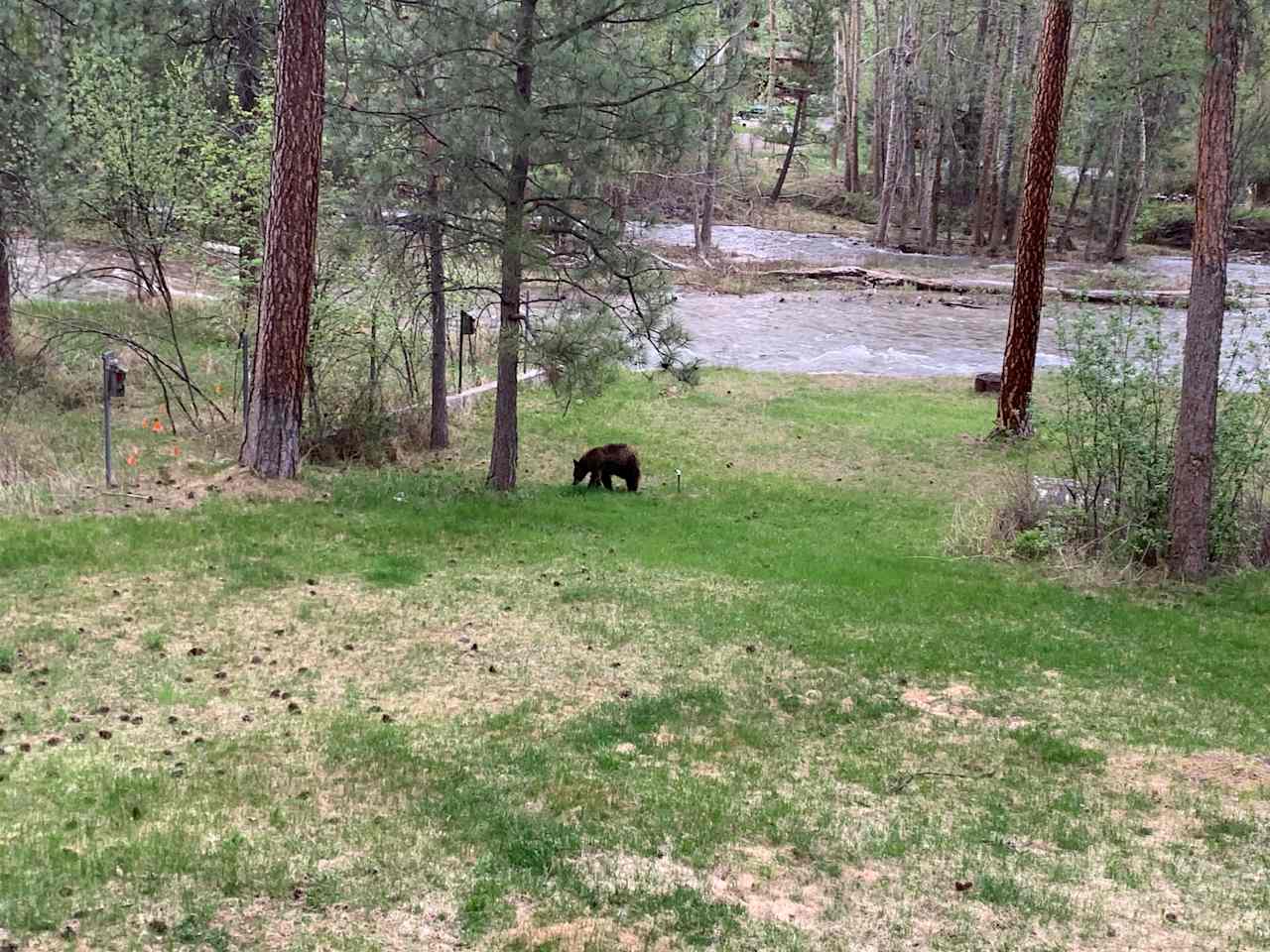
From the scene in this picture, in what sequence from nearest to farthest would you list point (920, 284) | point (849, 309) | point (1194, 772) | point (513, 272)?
1. point (1194, 772)
2. point (513, 272)
3. point (849, 309)
4. point (920, 284)

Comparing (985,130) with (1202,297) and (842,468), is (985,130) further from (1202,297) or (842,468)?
(1202,297)

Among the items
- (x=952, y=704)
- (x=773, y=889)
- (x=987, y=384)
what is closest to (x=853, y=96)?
(x=987, y=384)

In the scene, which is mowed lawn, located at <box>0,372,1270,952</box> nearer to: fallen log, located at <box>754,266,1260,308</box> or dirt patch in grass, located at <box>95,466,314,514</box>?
dirt patch in grass, located at <box>95,466,314,514</box>

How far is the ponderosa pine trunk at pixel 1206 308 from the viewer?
919cm

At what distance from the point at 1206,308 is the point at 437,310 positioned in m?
7.82

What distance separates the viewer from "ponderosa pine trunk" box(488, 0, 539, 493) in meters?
10.6

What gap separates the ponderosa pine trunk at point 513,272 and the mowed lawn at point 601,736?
682 millimetres

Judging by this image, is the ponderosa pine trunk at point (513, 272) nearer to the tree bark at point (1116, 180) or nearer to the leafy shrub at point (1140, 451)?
the leafy shrub at point (1140, 451)

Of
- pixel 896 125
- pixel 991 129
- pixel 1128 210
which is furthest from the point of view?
pixel 896 125

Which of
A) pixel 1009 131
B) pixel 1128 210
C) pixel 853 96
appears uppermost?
pixel 853 96

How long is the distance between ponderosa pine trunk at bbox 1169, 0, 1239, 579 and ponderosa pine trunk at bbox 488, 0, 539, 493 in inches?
227

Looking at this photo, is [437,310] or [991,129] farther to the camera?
[991,129]

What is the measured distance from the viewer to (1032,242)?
50.4 feet

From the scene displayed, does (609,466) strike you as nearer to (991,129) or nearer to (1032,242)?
(1032,242)
